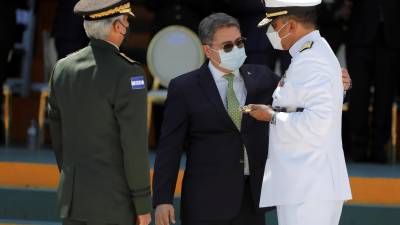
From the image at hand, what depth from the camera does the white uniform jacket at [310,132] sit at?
341 centimetres

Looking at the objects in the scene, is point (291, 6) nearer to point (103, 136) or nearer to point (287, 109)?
point (287, 109)

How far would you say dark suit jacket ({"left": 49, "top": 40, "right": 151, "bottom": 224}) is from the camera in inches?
137

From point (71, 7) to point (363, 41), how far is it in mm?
2117

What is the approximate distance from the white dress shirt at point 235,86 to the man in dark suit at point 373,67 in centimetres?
278

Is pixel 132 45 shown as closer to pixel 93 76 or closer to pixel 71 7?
pixel 71 7

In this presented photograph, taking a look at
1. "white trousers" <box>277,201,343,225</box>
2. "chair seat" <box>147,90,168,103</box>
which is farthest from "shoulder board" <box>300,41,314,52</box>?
"chair seat" <box>147,90,168,103</box>

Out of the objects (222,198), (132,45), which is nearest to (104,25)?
(222,198)

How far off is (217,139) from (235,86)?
242mm

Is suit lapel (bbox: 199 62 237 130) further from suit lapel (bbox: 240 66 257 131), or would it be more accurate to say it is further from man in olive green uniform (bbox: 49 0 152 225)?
man in olive green uniform (bbox: 49 0 152 225)

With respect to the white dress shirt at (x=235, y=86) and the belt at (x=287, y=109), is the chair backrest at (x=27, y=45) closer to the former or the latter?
the white dress shirt at (x=235, y=86)

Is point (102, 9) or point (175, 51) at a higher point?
point (102, 9)

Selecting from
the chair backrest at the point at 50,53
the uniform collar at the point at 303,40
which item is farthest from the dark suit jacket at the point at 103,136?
the chair backrest at the point at 50,53

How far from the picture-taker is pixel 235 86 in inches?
155

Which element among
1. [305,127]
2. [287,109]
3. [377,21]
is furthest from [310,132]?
[377,21]
